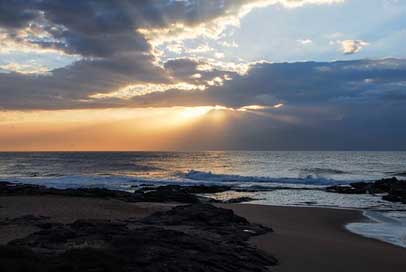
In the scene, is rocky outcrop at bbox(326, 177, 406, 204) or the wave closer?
rocky outcrop at bbox(326, 177, 406, 204)

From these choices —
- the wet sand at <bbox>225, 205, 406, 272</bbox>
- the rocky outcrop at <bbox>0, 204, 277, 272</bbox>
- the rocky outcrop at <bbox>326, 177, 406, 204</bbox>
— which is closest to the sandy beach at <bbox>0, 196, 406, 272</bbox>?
the wet sand at <bbox>225, 205, 406, 272</bbox>

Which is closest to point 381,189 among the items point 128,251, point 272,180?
point 272,180

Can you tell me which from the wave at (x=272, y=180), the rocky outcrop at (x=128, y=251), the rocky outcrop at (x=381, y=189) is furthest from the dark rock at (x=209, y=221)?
the wave at (x=272, y=180)

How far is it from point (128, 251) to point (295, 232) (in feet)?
29.1

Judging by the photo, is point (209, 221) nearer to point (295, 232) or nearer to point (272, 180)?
point (295, 232)

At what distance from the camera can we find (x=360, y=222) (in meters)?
19.2

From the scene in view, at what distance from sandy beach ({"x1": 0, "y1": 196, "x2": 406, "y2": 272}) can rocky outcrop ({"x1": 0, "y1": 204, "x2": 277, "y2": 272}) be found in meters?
0.95

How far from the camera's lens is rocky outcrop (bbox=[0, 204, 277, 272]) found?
22.6 ft

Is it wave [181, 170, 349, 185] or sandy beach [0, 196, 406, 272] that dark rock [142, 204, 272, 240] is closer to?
sandy beach [0, 196, 406, 272]

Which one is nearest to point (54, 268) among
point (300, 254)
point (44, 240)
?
point (44, 240)

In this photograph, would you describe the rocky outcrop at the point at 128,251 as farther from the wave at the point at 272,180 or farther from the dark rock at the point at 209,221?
the wave at the point at 272,180

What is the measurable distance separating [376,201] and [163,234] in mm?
22776

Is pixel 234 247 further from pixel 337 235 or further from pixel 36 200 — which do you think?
pixel 36 200

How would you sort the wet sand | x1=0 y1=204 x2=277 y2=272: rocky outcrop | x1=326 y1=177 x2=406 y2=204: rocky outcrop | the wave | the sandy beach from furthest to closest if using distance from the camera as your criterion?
1. the wave
2. x1=326 y1=177 x2=406 y2=204: rocky outcrop
3. the sandy beach
4. the wet sand
5. x1=0 y1=204 x2=277 y2=272: rocky outcrop
